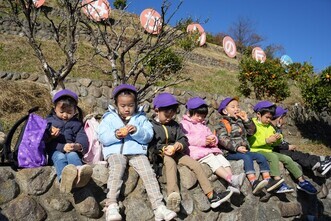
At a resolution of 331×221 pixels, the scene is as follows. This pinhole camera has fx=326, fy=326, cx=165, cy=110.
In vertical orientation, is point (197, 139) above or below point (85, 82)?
below

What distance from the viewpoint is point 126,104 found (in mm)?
2906

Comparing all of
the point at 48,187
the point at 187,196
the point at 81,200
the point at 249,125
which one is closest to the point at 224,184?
the point at 187,196

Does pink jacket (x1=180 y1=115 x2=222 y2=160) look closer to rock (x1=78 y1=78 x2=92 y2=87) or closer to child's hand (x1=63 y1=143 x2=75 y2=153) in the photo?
child's hand (x1=63 y1=143 x2=75 y2=153)

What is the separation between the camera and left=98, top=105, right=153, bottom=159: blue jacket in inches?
108

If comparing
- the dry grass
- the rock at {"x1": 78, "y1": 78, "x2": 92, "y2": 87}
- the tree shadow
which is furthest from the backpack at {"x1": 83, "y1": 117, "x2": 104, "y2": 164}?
the tree shadow

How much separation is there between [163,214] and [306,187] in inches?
89.7

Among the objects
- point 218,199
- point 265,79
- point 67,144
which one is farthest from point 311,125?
point 67,144

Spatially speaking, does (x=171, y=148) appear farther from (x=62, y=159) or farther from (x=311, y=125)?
(x=311, y=125)

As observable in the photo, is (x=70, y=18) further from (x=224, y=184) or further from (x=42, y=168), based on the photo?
(x=224, y=184)

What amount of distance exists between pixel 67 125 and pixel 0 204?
889 millimetres

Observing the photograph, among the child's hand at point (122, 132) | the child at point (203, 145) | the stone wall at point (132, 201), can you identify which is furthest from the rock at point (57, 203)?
the child at point (203, 145)

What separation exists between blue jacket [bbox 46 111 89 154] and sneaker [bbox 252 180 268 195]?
1739 mm

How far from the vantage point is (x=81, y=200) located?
2.42 metres

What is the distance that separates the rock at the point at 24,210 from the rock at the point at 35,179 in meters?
0.06
